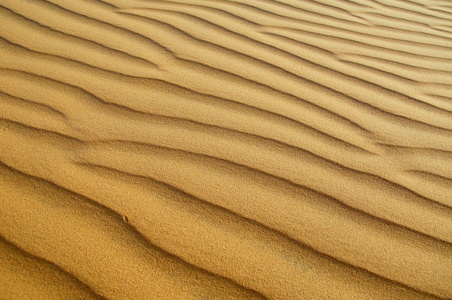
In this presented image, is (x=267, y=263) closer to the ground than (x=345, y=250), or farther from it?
closer to the ground

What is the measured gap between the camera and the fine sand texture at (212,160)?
1.02m

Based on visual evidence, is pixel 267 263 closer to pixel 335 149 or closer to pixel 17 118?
pixel 335 149

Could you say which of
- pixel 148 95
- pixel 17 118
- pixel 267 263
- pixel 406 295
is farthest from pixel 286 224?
pixel 17 118

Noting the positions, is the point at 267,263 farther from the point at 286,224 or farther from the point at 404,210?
the point at 404,210

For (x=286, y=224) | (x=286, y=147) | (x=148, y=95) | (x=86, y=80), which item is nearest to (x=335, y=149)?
(x=286, y=147)

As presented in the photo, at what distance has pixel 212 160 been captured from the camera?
1.34 m

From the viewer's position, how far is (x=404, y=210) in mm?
1269

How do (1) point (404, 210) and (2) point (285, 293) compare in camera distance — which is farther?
(1) point (404, 210)

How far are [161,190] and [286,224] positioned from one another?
366mm

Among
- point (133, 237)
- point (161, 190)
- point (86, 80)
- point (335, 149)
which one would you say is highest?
point (335, 149)

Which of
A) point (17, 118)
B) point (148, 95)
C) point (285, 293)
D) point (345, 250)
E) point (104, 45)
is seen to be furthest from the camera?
point (104, 45)

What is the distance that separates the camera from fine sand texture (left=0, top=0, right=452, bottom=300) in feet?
3.34

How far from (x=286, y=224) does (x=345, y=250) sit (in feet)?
0.55

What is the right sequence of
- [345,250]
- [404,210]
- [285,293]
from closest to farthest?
1. [285,293]
2. [345,250]
3. [404,210]
